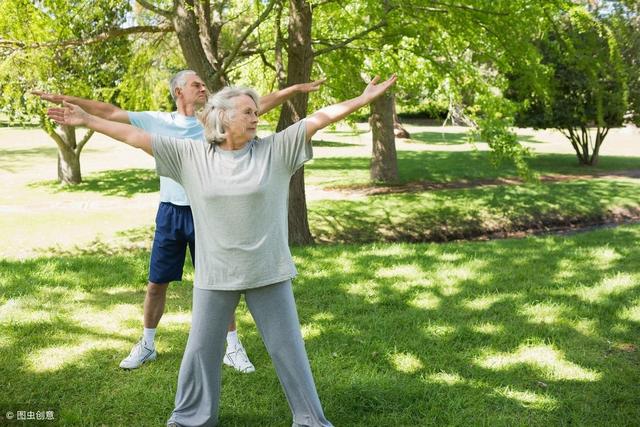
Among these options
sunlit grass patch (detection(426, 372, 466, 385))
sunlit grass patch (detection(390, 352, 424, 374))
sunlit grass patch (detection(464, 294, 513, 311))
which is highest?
sunlit grass patch (detection(464, 294, 513, 311))

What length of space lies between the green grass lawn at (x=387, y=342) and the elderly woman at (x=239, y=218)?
1.84 ft

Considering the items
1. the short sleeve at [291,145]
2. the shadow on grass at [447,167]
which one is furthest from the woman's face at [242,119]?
the shadow on grass at [447,167]

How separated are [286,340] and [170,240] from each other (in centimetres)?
141

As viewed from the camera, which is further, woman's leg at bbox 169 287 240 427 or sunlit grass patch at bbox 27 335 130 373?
sunlit grass patch at bbox 27 335 130 373

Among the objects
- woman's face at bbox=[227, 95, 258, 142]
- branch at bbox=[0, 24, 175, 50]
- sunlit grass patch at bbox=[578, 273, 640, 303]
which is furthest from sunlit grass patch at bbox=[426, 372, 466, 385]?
branch at bbox=[0, 24, 175, 50]

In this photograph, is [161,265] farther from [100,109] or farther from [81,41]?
[81,41]

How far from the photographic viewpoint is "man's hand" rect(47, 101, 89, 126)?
3.24 m

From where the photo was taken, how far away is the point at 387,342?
4770mm

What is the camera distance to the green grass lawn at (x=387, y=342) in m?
3.80

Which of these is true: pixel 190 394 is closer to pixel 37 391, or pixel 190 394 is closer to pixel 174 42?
pixel 37 391

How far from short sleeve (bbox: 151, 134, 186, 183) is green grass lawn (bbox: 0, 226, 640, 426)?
1462 millimetres

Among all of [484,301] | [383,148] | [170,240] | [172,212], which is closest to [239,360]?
[170,240]

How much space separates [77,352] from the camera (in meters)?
4.58

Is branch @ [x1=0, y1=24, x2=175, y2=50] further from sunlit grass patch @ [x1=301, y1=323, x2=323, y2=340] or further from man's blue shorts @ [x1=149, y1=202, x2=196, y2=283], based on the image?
sunlit grass patch @ [x1=301, y1=323, x2=323, y2=340]
